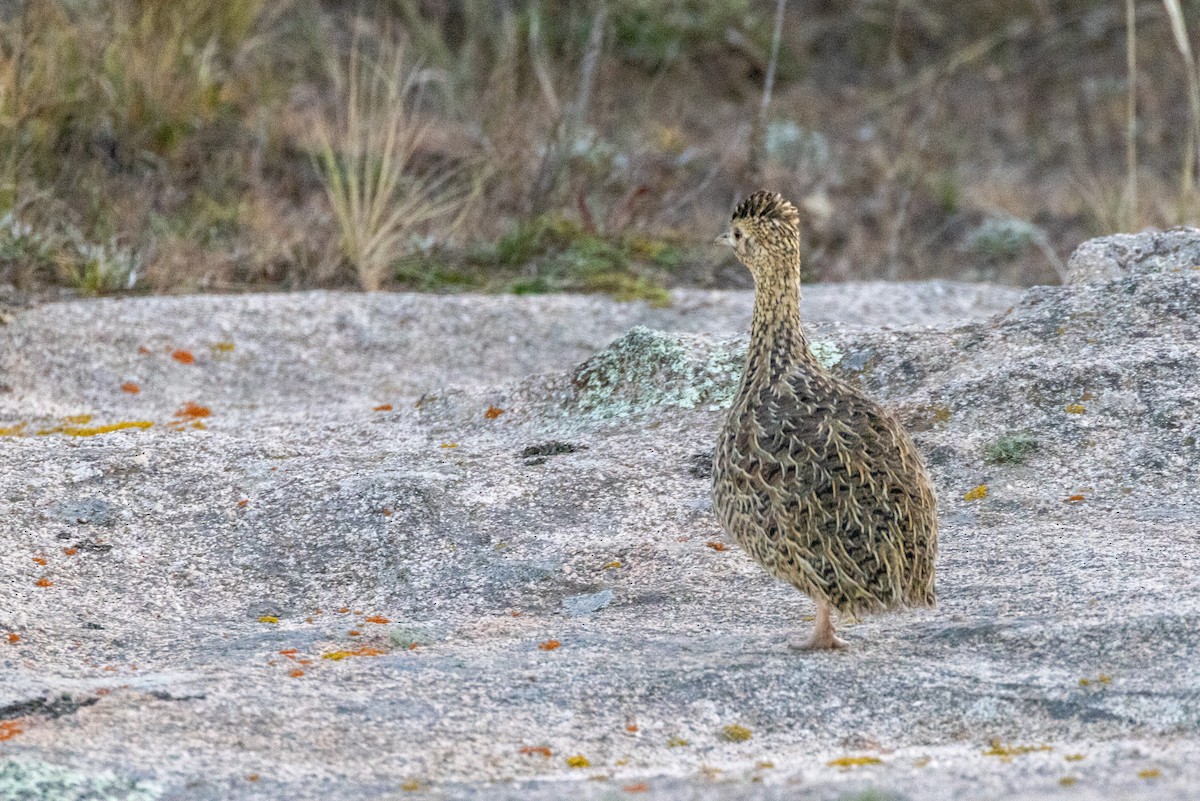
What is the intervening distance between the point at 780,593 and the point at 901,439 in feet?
2.67

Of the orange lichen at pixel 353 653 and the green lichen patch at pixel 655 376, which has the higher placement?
the green lichen patch at pixel 655 376

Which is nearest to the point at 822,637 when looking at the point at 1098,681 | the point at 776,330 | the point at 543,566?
the point at 1098,681

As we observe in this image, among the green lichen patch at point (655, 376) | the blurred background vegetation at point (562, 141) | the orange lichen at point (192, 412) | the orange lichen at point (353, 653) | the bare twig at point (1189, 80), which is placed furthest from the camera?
the blurred background vegetation at point (562, 141)

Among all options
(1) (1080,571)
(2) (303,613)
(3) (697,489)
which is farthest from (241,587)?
(1) (1080,571)

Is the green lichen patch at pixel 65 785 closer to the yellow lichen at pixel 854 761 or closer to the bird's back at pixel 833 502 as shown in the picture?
the yellow lichen at pixel 854 761

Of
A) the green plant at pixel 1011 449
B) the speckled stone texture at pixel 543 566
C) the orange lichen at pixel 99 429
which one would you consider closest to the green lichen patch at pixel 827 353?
the speckled stone texture at pixel 543 566

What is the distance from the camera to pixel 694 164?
12281 mm

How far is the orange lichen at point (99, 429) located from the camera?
6.53 meters

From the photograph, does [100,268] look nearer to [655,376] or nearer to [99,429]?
[99,429]

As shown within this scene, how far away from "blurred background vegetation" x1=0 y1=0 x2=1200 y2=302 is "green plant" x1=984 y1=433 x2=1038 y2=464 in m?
3.23

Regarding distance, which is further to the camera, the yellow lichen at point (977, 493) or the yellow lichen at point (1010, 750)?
the yellow lichen at point (977, 493)

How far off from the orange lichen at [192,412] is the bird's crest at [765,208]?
10.6 ft

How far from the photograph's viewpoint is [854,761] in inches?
138

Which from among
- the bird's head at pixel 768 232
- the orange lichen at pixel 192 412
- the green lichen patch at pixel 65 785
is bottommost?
the green lichen patch at pixel 65 785
